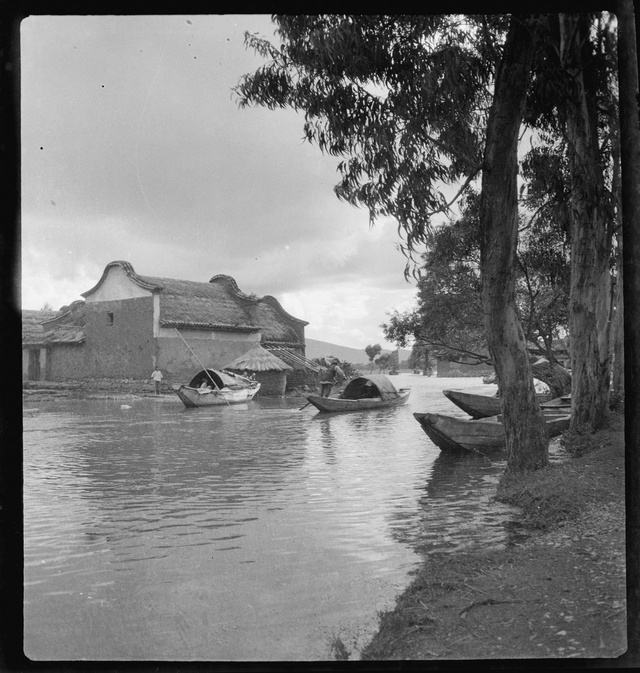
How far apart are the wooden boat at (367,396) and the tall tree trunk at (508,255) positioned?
9067 mm

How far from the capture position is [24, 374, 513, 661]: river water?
3.02 m

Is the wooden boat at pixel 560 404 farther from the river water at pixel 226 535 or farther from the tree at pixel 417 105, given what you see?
the tree at pixel 417 105

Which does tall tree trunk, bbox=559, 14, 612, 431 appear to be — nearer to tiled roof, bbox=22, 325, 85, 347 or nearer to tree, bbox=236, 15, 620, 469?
tree, bbox=236, 15, 620, 469

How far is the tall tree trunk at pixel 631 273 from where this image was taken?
2.40 meters

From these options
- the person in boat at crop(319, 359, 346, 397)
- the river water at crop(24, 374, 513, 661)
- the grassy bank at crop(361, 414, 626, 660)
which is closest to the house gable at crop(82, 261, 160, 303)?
the river water at crop(24, 374, 513, 661)

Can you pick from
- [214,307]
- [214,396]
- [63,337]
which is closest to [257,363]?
[214,396]

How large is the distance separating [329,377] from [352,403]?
0.90 m

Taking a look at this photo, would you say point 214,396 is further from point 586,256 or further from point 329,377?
point 586,256

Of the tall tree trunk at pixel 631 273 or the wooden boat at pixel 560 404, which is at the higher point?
the tall tree trunk at pixel 631 273

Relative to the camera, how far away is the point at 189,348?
854 cm

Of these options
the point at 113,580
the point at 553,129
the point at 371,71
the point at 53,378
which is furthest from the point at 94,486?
the point at 553,129

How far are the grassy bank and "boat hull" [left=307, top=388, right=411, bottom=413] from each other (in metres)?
10.3

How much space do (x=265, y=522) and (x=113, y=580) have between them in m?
1.73

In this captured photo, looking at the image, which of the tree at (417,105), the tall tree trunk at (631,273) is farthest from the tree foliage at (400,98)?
the tall tree trunk at (631,273)
